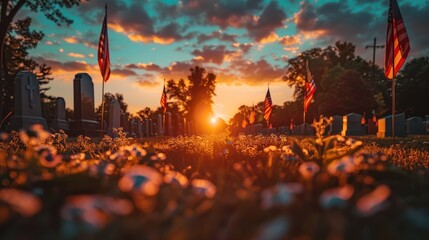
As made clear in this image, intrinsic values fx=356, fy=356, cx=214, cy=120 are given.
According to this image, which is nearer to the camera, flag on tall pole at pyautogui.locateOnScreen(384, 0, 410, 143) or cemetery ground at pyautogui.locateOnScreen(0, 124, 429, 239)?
cemetery ground at pyautogui.locateOnScreen(0, 124, 429, 239)

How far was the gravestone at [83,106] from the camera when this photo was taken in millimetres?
17531

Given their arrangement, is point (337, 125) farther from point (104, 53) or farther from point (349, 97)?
point (104, 53)

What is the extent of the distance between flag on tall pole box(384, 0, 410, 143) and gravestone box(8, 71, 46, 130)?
1317cm

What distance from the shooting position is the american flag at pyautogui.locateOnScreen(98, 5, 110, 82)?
12.8 m

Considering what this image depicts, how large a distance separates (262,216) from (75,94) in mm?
17412

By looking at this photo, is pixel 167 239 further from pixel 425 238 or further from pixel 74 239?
pixel 425 238

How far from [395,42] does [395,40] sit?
0.17 feet

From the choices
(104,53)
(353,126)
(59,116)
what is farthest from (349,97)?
(104,53)

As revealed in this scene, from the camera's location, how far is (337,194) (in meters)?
1.36

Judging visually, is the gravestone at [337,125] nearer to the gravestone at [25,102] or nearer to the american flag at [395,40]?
the american flag at [395,40]

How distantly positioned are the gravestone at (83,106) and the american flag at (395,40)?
1380 centimetres

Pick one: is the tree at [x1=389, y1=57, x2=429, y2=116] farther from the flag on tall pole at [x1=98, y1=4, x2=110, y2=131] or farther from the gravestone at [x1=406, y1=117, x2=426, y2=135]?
the flag on tall pole at [x1=98, y1=4, x2=110, y2=131]

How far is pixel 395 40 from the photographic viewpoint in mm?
9570

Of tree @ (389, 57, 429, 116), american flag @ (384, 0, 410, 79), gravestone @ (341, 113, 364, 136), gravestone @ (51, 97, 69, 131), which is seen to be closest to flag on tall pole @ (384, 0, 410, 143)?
american flag @ (384, 0, 410, 79)
